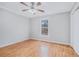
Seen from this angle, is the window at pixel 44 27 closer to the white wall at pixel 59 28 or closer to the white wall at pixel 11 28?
the white wall at pixel 59 28

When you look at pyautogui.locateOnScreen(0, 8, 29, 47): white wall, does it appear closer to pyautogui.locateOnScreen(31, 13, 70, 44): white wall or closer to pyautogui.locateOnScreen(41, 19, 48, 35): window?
pyautogui.locateOnScreen(41, 19, 48, 35): window

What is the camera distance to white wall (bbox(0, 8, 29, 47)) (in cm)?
388

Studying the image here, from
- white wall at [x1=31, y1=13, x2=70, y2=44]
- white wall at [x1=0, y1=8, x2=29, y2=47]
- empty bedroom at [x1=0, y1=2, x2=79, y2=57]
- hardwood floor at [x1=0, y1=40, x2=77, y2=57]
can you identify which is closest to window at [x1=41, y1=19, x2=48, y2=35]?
empty bedroom at [x1=0, y1=2, x2=79, y2=57]

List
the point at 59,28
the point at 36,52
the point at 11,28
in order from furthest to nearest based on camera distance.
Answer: the point at 59,28 < the point at 11,28 < the point at 36,52

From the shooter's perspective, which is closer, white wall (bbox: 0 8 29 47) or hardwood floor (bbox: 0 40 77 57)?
hardwood floor (bbox: 0 40 77 57)

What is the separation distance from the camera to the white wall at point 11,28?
3881 mm

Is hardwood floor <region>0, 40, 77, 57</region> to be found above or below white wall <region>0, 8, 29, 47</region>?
below

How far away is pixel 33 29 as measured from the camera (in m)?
6.30

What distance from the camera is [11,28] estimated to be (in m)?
4.43

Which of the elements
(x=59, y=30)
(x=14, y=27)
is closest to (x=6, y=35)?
(x=14, y=27)

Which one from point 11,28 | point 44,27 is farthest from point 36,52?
point 44,27

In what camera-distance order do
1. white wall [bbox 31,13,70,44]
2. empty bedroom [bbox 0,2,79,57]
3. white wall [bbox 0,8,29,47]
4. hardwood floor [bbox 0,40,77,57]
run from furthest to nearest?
1. white wall [bbox 31,13,70,44]
2. white wall [bbox 0,8,29,47]
3. empty bedroom [bbox 0,2,79,57]
4. hardwood floor [bbox 0,40,77,57]

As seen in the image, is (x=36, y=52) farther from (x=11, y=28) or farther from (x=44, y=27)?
(x=44, y=27)

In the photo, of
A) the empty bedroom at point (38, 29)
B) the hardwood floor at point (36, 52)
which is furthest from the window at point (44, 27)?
the hardwood floor at point (36, 52)
